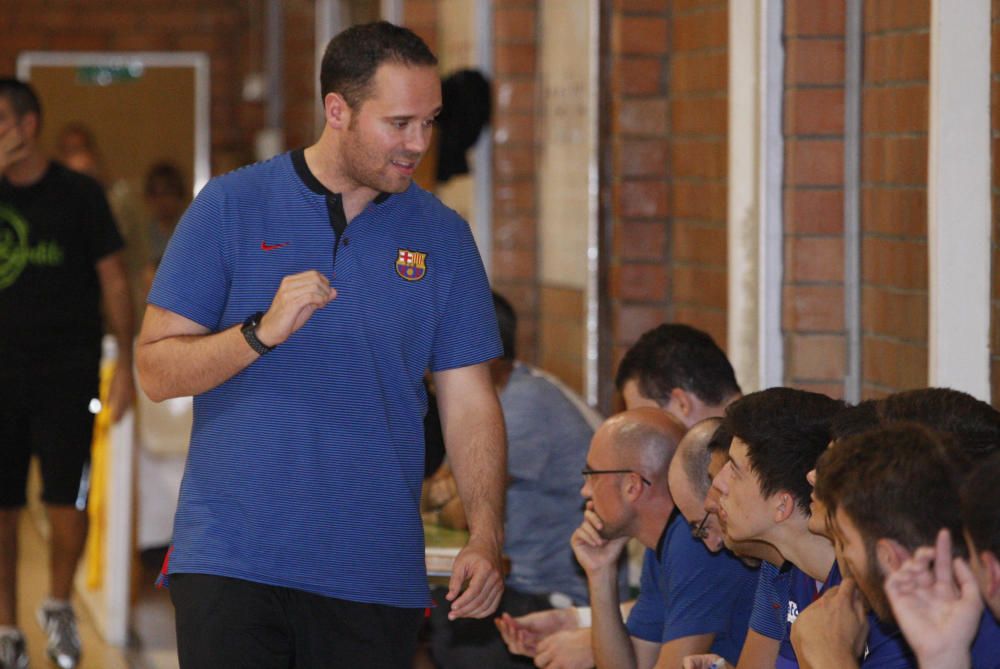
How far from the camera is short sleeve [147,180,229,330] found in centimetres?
283

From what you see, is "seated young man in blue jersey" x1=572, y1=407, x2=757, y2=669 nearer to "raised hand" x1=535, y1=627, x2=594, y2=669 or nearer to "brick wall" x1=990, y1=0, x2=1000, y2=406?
"raised hand" x1=535, y1=627, x2=594, y2=669

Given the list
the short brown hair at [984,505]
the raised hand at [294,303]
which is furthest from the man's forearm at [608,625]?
the short brown hair at [984,505]

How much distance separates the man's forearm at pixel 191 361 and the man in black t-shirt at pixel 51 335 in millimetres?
2633

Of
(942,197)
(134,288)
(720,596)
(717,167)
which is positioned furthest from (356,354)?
(134,288)

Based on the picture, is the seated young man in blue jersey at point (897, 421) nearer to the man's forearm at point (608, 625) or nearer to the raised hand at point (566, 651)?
the man's forearm at point (608, 625)

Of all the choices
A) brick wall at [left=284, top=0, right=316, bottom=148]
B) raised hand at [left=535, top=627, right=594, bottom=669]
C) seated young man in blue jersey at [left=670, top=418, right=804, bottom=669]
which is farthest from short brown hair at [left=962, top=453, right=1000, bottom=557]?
brick wall at [left=284, top=0, right=316, bottom=148]

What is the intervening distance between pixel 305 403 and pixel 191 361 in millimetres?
214

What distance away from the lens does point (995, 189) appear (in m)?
3.26

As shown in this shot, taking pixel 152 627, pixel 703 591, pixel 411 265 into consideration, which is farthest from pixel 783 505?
pixel 152 627

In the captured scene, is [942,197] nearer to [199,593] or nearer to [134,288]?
[199,593]

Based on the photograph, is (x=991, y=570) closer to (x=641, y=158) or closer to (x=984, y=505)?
(x=984, y=505)

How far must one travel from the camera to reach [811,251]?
4.09 metres

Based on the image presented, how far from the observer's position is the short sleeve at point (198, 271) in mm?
2830

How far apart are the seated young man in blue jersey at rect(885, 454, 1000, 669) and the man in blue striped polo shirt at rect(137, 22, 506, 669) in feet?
3.11
